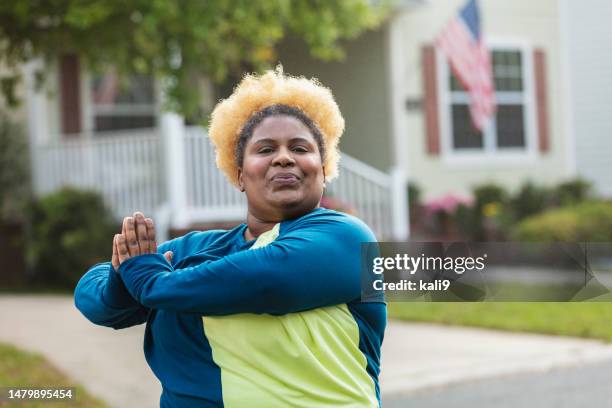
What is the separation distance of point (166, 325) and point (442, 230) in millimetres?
11993

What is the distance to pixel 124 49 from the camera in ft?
25.8

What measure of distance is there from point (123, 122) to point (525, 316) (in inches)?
284

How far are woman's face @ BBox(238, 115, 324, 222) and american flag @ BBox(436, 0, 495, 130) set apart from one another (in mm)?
9878

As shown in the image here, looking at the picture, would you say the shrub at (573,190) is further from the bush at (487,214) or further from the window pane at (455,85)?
the window pane at (455,85)

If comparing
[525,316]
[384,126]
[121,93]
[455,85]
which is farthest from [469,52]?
[121,93]

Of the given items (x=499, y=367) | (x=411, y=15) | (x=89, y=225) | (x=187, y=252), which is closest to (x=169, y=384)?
(x=187, y=252)

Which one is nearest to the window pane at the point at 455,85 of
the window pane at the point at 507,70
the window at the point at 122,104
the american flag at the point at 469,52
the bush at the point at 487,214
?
the window pane at the point at 507,70

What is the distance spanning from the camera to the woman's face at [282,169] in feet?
6.73

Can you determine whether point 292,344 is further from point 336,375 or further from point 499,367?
point 499,367

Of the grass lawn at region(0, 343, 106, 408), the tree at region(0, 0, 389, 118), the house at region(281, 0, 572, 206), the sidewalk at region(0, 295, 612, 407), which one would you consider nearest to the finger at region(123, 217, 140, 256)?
the grass lawn at region(0, 343, 106, 408)

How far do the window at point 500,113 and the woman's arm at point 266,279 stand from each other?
12.6 meters

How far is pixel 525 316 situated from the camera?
9.01m

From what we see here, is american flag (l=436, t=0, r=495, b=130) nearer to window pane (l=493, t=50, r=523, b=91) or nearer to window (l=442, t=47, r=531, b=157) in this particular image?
window (l=442, t=47, r=531, b=157)

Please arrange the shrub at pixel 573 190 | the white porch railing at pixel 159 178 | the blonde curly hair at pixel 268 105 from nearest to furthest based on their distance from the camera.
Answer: the blonde curly hair at pixel 268 105
the white porch railing at pixel 159 178
the shrub at pixel 573 190
